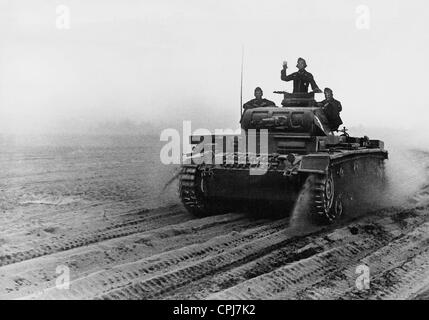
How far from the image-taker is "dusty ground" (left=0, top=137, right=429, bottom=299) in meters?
5.89

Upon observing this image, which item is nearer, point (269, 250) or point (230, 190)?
point (269, 250)

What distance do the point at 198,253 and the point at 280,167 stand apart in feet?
7.81

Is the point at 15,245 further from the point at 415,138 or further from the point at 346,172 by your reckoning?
the point at 415,138

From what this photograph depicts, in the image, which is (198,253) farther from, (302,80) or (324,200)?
(302,80)

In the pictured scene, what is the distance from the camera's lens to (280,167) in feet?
29.7

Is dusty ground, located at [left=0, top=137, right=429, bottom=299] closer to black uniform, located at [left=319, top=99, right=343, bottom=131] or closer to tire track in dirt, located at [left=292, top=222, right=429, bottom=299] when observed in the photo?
tire track in dirt, located at [left=292, top=222, right=429, bottom=299]

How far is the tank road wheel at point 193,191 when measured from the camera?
975cm

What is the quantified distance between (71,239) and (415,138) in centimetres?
2760

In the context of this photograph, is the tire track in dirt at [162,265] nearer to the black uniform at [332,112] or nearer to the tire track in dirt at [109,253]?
the tire track in dirt at [109,253]

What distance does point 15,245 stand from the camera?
7648 mm

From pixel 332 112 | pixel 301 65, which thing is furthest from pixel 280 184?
pixel 301 65

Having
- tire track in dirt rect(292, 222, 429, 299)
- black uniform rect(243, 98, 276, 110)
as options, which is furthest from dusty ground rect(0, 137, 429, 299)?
black uniform rect(243, 98, 276, 110)

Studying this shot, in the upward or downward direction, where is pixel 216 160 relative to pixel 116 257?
upward
